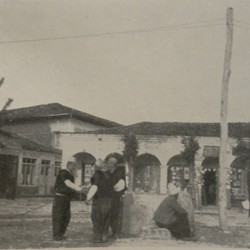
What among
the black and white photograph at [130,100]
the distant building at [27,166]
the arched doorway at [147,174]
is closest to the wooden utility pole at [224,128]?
the black and white photograph at [130,100]

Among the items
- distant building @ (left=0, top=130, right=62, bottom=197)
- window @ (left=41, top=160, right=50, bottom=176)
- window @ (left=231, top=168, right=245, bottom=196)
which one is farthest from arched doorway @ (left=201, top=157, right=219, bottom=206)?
window @ (left=41, top=160, right=50, bottom=176)

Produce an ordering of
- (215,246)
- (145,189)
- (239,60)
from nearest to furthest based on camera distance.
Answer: (215,246), (239,60), (145,189)

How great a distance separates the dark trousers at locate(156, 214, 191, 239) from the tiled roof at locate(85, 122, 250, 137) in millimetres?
1230

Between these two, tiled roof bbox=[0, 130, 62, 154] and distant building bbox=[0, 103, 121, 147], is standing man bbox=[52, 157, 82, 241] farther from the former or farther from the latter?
distant building bbox=[0, 103, 121, 147]

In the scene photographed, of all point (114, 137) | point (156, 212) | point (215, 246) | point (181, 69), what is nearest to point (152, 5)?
point (181, 69)

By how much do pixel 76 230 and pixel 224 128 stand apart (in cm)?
227

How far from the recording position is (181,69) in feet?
25.1

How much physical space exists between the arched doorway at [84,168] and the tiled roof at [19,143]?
0.36m

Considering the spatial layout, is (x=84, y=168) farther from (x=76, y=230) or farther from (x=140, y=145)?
(x=140, y=145)

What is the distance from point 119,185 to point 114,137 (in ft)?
4.90

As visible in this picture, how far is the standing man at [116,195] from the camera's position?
Result: 7020mm

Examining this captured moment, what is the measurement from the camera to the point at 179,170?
844cm

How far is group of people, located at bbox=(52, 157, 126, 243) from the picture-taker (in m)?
6.88

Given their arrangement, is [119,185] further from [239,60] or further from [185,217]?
[239,60]
